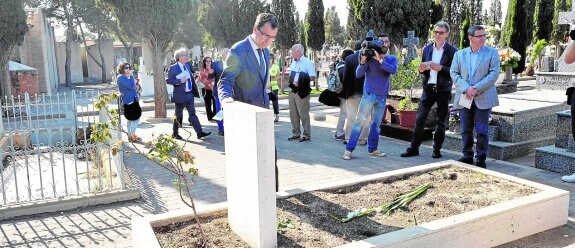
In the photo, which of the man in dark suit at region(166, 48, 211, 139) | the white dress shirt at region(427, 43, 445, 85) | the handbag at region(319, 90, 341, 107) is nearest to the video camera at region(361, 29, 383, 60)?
the white dress shirt at region(427, 43, 445, 85)

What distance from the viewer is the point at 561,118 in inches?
248

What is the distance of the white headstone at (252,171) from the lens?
3.15 meters

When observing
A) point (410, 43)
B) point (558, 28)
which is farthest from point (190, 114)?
point (558, 28)

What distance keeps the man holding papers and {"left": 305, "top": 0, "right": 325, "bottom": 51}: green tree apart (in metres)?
19.5

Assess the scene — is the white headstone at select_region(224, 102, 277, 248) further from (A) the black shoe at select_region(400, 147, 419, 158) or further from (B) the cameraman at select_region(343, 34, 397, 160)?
(A) the black shoe at select_region(400, 147, 419, 158)

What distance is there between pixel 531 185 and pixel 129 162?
5.72 meters

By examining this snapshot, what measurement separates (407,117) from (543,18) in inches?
992

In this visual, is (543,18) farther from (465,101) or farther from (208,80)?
(465,101)

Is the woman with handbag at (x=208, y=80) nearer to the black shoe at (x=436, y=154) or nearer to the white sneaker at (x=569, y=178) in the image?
the black shoe at (x=436, y=154)

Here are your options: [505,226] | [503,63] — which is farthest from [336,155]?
[503,63]

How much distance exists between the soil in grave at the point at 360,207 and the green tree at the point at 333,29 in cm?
5988

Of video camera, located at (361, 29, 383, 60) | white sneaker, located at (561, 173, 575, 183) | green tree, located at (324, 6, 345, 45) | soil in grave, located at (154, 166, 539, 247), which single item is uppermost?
green tree, located at (324, 6, 345, 45)

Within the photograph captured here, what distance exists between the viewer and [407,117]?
8.71 metres

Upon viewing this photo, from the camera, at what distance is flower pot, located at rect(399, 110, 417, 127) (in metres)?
8.64
